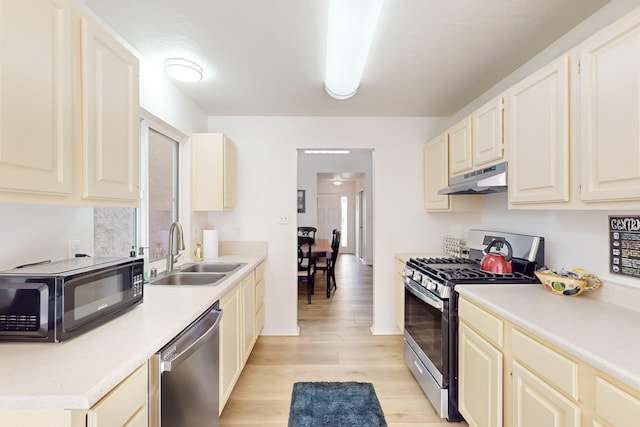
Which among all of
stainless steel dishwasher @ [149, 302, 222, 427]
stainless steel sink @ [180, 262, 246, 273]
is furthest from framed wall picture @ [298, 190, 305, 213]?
stainless steel dishwasher @ [149, 302, 222, 427]

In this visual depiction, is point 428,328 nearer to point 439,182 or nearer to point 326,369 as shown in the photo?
point 326,369

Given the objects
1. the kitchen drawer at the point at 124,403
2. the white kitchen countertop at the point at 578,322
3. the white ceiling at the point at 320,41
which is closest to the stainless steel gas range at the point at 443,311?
the white kitchen countertop at the point at 578,322

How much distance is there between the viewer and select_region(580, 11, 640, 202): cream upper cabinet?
1079 mm

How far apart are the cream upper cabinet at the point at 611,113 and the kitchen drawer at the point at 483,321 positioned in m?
0.70

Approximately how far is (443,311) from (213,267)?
1.85m

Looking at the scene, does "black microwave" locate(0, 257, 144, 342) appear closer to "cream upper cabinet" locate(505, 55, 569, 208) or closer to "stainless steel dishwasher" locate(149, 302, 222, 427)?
"stainless steel dishwasher" locate(149, 302, 222, 427)

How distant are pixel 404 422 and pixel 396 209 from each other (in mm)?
1960

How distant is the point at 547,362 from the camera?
1113 millimetres

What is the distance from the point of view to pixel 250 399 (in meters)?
2.06

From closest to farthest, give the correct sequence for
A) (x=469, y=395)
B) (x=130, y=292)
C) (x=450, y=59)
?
1. (x=130, y=292)
2. (x=469, y=395)
3. (x=450, y=59)

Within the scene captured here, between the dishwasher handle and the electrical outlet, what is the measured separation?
0.71m

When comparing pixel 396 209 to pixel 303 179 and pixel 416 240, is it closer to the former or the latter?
pixel 416 240

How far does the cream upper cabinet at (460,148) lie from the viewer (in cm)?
225

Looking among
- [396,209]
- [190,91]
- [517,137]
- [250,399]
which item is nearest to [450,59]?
[517,137]
